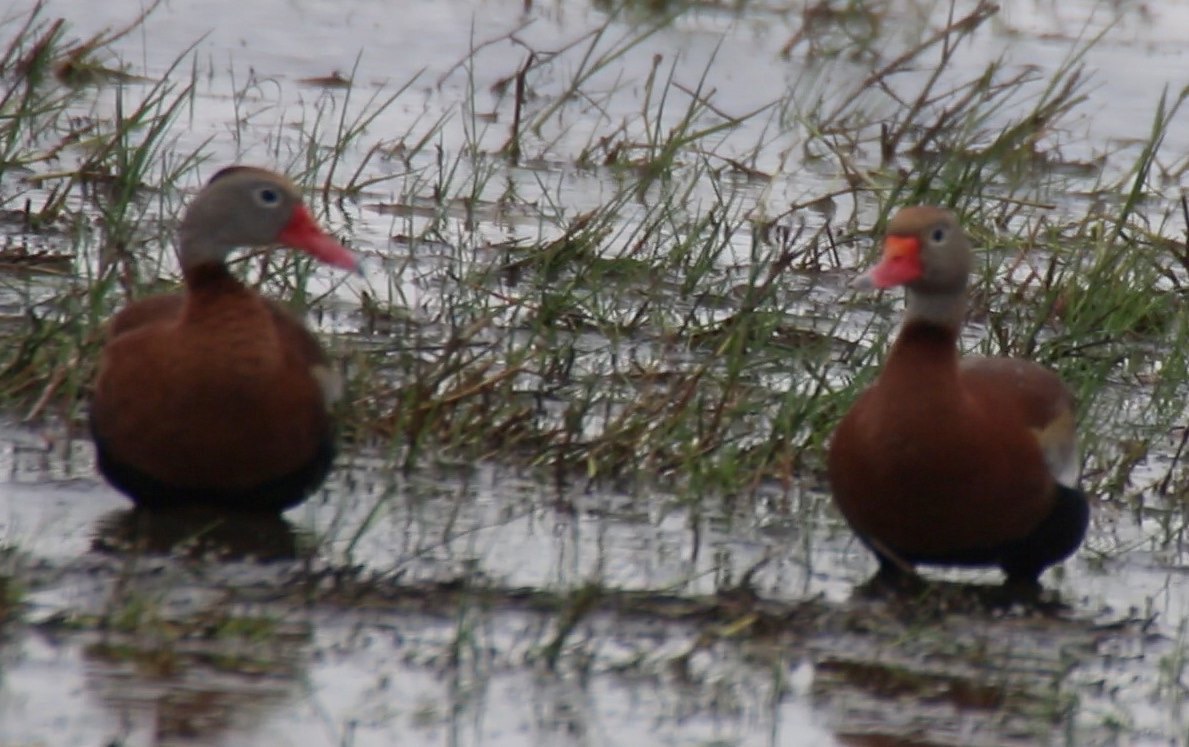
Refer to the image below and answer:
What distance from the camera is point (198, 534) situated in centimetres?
470

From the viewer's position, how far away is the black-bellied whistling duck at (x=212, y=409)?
16.3 feet

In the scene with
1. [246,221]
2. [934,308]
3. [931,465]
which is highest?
[246,221]

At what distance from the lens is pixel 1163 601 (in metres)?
5.14

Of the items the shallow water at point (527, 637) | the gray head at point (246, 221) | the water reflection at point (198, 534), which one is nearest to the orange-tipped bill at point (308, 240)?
the gray head at point (246, 221)

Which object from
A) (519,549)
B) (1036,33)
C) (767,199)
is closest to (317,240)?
(519,549)

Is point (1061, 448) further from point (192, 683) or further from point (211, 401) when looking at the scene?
point (192, 683)

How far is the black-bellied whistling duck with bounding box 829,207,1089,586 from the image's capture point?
5.02 m

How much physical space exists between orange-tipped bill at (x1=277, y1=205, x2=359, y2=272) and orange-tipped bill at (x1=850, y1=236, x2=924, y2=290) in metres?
1.13

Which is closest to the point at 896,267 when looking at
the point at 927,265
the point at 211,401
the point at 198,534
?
the point at 927,265

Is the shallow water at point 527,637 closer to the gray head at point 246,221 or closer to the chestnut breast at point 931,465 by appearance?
the chestnut breast at point 931,465

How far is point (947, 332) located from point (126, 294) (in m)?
2.23

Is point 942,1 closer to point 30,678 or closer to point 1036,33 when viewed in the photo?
point 1036,33

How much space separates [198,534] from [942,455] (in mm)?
1520

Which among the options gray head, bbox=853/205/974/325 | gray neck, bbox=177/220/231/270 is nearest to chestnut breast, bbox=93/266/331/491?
gray neck, bbox=177/220/231/270
